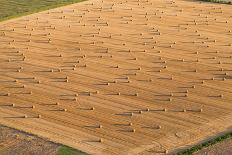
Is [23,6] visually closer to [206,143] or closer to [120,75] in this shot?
[120,75]

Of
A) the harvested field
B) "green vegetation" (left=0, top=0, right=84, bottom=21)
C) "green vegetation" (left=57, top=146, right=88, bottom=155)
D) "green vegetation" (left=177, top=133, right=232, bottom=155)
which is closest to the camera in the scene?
"green vegetation" (left=57, top=146, right=88, bottom=155)

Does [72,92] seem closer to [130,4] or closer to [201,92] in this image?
[201,92]

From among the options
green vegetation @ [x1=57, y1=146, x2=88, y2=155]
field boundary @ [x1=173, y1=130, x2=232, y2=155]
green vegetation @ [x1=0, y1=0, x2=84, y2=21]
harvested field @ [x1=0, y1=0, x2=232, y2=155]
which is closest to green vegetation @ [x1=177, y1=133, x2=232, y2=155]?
field boundary @ [x1=173, y1=130, x2=232, y2=155]

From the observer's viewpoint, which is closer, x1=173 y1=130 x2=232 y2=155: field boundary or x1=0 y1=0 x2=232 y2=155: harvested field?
x1=173 y1=130 x2=232 y2=155: field boundary

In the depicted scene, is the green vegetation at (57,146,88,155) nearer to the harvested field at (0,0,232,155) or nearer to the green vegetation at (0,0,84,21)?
the harvested field at (0,0,232,155)

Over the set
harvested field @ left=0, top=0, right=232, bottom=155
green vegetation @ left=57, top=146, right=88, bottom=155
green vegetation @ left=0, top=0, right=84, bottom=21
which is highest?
green vegetation @ left=0, top=0, right=84, bottom=21

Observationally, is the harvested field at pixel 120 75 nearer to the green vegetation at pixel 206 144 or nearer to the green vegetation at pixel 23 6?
the green vegetation at pixel 206 144

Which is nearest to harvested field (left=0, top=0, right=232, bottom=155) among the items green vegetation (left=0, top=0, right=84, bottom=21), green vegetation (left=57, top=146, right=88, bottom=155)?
green vegetation (left=57, top=146, right=88, bottom=155)

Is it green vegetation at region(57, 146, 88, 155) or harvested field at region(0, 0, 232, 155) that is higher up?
harvested field at region(0, 0, 232, 155)

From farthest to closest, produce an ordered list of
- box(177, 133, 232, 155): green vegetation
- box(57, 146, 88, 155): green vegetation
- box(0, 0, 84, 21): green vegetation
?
box(0, 0, 84, 21): green vegetation < box(177, 133, 232, 155): green vegetation < box(57, 146, 88, 155): green vegetation
